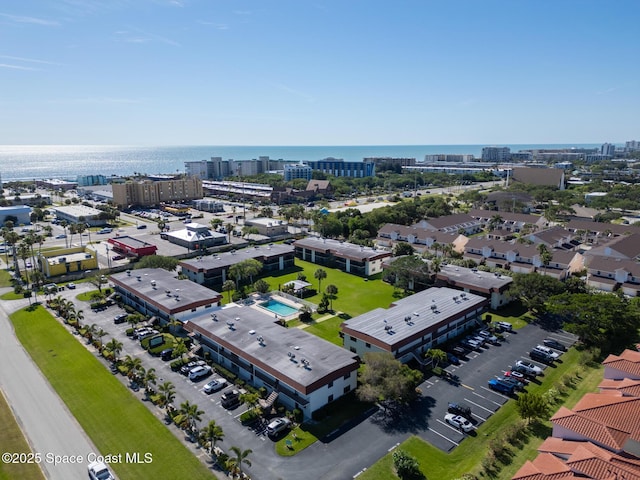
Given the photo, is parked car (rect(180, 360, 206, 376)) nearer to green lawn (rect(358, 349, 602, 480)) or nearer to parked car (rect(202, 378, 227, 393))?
parked car (rect(202, 378, 227, 393))

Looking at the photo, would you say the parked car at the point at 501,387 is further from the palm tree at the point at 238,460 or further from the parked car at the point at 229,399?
the parked car at the point at 229,399

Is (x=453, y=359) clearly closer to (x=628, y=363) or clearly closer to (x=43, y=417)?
(x=628, y=363)

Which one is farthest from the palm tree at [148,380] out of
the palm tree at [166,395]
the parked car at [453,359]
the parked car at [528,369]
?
the parked car at [528,369]

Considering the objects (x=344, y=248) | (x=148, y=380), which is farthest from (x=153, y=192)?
(x=148, y=380)

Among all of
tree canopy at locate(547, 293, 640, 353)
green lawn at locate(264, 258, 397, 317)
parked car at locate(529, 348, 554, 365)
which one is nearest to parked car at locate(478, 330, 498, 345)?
parked car at locate(529, 348, 554, 365)

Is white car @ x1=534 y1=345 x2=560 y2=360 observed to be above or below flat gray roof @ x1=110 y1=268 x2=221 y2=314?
below

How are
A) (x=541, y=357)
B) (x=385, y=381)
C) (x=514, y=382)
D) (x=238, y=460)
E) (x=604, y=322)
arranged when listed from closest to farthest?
(x=238, y=460)
(x=385, y=381)
(x=514, y=382)
(x=541, y=357)
(x=604, y=322)
